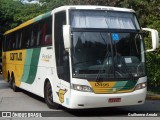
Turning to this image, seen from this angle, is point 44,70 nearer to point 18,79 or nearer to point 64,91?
point 64,91

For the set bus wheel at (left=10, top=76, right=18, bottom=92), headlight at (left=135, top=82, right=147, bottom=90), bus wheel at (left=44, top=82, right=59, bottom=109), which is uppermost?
headlight at (left=135, top=82, right=147, bottom=90)

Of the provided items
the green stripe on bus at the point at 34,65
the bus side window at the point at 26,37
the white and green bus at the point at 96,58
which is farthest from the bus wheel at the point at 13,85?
the white and green bus at the point at 96,58

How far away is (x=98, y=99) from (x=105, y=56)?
1.20 meters

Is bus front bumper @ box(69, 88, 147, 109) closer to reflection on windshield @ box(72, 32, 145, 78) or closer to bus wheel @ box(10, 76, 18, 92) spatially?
reflection on windshield @ box(72, 32, 145, 78)

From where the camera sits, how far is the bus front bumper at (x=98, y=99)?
10.0 metres

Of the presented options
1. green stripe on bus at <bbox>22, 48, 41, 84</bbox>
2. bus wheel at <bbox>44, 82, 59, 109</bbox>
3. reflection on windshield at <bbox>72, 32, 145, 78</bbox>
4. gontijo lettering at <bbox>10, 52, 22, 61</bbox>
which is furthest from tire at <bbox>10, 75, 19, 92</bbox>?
reflection on windshield at <bbox>72, 32, 145, 78</bbox>

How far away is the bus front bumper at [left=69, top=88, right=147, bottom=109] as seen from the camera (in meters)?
10.0

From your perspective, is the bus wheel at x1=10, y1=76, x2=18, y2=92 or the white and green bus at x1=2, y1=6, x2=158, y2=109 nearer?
the white and green bus at x1=2, y1=6, x2=158, y2=109

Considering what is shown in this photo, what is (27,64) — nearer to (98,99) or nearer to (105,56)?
(105,56)

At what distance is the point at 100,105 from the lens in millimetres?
10195

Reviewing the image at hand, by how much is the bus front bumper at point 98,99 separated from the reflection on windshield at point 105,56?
0.51 m

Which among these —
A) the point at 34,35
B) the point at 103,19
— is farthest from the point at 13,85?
the point at 103,19

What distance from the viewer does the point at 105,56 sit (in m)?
10.4

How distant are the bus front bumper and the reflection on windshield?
1.66 ft
